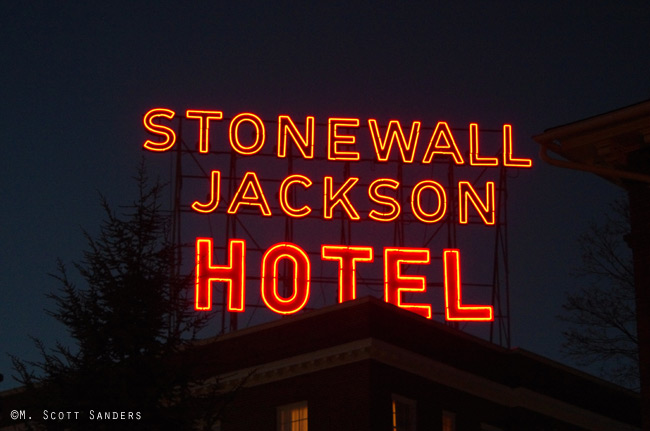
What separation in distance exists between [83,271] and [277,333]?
12697mm

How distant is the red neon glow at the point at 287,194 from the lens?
4622 cm

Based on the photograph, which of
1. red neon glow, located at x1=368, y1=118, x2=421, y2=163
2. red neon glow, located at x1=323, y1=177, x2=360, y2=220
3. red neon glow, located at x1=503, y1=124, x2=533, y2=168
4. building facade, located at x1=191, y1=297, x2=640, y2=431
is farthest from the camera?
red neon glow, located at x1=503, y1=124, x2=533, y2=168

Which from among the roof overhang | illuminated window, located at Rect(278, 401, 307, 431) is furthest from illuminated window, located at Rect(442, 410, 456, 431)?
the roof overhang

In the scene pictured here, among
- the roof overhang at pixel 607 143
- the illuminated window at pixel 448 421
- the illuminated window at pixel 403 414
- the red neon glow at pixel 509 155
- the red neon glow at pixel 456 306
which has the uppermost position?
the red neon glow at pixel 509 155

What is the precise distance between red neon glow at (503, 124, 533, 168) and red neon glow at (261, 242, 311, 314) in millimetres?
8991

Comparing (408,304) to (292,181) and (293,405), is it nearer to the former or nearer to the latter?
(292,181)

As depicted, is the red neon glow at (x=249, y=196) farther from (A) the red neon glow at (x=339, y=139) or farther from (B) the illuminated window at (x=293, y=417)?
(B) the illuminated window at (x=293, y=417)

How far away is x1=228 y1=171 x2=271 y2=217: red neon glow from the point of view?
46.2m

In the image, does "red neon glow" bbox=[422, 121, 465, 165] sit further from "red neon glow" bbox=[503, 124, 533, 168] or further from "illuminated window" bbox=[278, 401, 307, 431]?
"illuminated window" bbox=[278, 401, 307, 431]

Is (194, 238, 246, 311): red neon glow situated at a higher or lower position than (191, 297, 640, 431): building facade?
higher

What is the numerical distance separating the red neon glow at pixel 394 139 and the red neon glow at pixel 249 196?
15.7ft

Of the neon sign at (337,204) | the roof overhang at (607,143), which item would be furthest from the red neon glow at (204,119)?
the roof overhang at (607,143)

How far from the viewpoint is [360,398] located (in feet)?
113

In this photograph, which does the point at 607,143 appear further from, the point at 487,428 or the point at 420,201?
the point at 420,201
